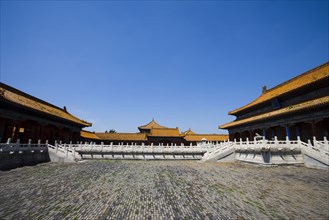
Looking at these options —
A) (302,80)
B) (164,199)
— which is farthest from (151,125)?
(164,199)

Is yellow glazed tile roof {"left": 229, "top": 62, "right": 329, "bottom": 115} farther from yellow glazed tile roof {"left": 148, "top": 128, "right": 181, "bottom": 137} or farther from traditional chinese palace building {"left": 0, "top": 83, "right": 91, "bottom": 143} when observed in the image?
traditional chinese palace building {"left": 0, "top": 83, "right": 91, "bottom": 143}

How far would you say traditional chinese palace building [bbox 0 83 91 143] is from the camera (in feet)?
48.8

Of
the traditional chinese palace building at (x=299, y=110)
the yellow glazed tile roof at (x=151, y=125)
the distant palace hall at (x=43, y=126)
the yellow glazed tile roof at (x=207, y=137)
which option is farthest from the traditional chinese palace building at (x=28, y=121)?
the traditional chinese palace building at (x=299, y=110)

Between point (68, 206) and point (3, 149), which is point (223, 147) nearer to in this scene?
point (68, 206)

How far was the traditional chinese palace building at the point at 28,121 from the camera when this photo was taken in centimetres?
1488

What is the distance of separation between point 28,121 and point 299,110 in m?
27.8

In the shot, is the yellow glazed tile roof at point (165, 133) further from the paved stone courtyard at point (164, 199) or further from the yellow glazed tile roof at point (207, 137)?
the paved stone courtyard at point (164, 199)

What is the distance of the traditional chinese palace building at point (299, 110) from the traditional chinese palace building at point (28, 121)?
25354mm

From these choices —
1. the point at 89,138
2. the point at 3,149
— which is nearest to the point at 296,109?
the point at 3,149

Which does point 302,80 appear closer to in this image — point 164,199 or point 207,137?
point 207,137

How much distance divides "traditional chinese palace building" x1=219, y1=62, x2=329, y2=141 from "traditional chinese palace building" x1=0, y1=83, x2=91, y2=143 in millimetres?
25354

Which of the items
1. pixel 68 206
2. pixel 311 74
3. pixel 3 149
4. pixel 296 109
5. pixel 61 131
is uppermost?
pixel 311 74

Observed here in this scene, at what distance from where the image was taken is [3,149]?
12.6 metres

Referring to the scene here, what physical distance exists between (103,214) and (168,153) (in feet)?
52.6
